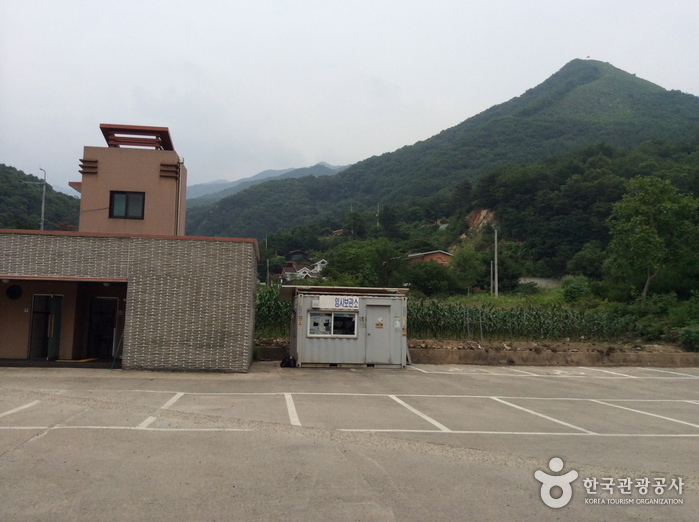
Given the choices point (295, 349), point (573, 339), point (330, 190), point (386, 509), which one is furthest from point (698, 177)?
point (330, 190)

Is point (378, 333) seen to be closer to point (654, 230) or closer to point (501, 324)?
point (501, 324)

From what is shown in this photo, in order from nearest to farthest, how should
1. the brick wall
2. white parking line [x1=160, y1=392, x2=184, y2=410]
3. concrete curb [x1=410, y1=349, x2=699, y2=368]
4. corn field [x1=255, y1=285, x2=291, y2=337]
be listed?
white parking line [x1=160, y1=392, x2=184, y2=410] < the brick wall < concrete curb [x1=410, y1=349, x2=699, y2=368] < corn field [x1=255, y1=285, x2=291, y2=337]

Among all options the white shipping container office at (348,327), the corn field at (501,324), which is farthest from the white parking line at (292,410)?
the corn field at (501,324)

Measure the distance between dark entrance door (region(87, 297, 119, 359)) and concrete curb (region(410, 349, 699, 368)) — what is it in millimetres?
10656

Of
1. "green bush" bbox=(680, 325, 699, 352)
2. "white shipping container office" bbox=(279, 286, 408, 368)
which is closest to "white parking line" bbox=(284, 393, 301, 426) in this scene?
"white shipping container office" bbox=(279, 286, 408, 368)

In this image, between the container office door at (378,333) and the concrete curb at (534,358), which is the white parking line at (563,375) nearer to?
the container office door at (378,333)

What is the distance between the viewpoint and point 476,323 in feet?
84.1

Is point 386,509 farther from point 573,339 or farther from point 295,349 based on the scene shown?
point 573,339

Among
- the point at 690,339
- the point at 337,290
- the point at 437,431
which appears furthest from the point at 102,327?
the point at 690,339

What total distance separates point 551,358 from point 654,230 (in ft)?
47.4

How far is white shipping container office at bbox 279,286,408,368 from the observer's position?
18.3 m

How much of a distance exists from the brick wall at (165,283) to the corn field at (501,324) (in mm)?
11312

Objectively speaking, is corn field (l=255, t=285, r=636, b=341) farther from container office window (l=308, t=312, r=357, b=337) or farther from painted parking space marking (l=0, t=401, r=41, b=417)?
painted parking space marking (l=0, t=401, r=41, b=417)

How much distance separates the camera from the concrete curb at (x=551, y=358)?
857 inches
